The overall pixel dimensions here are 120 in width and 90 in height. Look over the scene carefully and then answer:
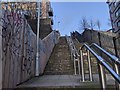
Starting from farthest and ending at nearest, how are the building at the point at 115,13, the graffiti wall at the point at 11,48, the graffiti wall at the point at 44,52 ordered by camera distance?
the building at the point at 115,13, the graffiti wall at the point at 44,52, the graffiti wall at the point at 11,48

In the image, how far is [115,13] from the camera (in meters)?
44.0

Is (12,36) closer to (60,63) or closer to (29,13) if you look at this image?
(60,63)

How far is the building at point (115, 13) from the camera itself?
136 feet

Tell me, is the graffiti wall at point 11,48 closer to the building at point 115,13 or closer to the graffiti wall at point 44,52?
the graffiti wall at point 44,52

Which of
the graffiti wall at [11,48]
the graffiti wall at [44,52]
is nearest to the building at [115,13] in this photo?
the graffiti wall at [44,52]

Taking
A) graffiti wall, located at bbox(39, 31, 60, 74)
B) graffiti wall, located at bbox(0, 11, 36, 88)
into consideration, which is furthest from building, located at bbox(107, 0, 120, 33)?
graffiti wall, located at bbox(0, 11, 36, 88)

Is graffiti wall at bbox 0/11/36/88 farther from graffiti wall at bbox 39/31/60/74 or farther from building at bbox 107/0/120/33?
building at bbox 107/0/120/33

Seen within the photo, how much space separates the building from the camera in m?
41.5

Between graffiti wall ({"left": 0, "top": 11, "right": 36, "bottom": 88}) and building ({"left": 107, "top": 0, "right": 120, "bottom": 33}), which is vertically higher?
building ({"left": 107, "top": 0, "right": 120, "bottom": 33})

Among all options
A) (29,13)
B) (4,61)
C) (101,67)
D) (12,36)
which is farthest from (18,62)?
(29,13)

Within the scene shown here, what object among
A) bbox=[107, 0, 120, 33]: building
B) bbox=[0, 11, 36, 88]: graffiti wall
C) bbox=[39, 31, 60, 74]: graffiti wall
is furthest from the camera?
bbox=[107, 0, 120, 33]: building

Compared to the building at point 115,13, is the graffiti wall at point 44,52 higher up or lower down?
lower down

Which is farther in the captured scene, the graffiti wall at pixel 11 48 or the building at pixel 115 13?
the building at pixel 115 13

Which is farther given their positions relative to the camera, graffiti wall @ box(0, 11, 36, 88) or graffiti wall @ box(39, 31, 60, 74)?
graffiti wall @ box(39, 31, 60, 74)
